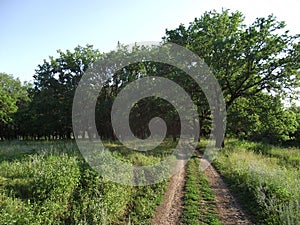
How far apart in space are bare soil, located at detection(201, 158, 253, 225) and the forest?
24cm

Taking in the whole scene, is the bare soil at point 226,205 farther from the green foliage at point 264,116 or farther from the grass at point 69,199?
the green foliage at point 264,116

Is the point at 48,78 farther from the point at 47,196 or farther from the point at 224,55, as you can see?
the point at 47,196

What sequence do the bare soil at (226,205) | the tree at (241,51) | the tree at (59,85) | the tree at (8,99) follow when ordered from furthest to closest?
the tree at (8,99) → the tree at (59,85) → the tree at (241,51) → the bare soil at (226,205)

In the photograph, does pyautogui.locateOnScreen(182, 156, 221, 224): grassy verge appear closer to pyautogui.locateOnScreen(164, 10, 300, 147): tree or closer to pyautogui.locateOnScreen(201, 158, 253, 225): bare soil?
pyautogui.locateOnScreen(201, 158, 253, 225): bare soil

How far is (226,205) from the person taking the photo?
8141 millimetres

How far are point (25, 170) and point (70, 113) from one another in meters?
28.1

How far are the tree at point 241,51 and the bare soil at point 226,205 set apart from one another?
13546 mm

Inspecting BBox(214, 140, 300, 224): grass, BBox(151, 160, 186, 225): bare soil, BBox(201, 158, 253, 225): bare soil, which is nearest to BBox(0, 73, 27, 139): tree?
BBox(151, 160, 186, 225): bare soil

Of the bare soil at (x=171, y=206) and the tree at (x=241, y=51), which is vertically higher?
the tree at (x=241, y=51)

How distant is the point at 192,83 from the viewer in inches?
905

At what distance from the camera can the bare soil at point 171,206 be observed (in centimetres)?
700

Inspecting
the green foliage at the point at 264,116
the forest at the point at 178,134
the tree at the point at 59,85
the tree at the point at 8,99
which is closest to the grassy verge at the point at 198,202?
the forest at the point at 178,134

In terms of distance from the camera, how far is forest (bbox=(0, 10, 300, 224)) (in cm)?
686

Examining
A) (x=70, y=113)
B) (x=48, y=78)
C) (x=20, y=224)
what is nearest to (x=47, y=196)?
(x=20, y=224)
